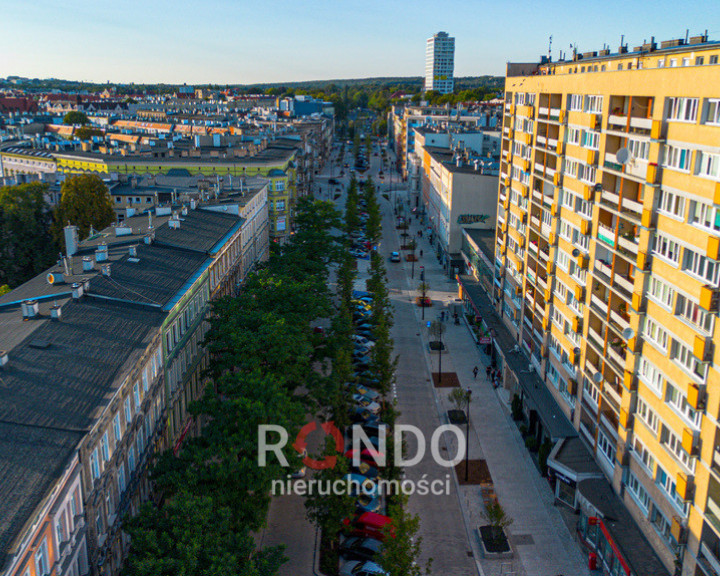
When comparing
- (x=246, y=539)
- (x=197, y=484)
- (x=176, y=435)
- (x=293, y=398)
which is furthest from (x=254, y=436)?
(x=176, y=435)

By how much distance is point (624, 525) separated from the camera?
30906 millimetres

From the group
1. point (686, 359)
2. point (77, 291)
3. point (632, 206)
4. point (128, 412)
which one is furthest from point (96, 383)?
point (632, 206)

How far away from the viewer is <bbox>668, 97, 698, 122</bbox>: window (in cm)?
2620

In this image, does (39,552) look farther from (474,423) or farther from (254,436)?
(474,423)

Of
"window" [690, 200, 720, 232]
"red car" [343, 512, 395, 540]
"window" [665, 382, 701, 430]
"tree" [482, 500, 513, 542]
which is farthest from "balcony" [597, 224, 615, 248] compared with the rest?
"red car" [343, 512, 395, 540]

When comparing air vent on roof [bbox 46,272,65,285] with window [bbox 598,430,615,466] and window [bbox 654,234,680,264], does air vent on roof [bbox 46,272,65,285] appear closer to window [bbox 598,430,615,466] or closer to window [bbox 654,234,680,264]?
window [bbox 598,430,615,466]

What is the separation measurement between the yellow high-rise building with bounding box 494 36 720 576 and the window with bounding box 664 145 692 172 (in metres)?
0.08

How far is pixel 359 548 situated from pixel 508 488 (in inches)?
426

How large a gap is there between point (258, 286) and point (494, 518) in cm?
2298

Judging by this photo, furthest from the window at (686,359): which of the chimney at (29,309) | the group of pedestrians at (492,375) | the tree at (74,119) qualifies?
the tree at (74,119)

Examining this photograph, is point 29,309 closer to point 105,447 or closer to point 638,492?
point 105,447

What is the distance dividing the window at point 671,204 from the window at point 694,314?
3.63m

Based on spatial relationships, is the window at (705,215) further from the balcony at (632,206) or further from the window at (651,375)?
the window at (651,375)

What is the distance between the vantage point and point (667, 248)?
92.5 ft
